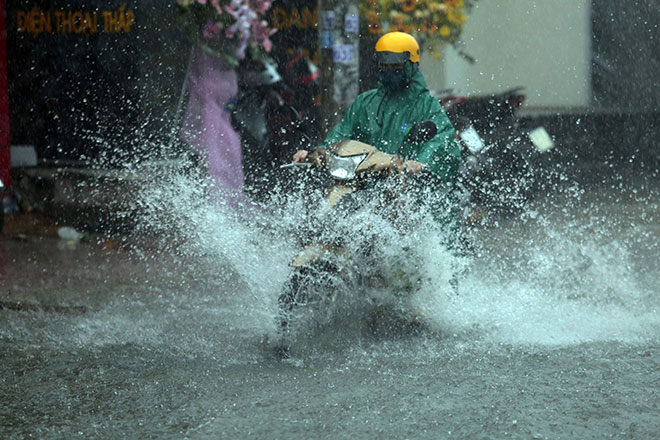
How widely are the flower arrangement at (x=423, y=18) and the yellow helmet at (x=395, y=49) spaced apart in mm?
5472

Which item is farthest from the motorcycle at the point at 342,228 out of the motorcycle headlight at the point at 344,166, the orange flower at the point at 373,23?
the orange flower at the point at 373,23

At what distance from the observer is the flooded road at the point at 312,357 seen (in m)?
3.84

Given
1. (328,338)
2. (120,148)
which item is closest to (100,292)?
(328,338)

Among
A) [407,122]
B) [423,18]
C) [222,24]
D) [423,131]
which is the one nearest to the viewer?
[423,131]

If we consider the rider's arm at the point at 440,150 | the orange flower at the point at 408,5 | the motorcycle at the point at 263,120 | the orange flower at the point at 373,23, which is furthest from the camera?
the orange flower at the point at 408,5

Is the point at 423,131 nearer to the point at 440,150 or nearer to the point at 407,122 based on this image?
the point at 440,150

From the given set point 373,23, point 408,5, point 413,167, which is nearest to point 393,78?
point 413,167

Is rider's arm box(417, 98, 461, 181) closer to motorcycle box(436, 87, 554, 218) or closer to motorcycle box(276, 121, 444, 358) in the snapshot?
motorcycle box(276, 121, 444, 358)

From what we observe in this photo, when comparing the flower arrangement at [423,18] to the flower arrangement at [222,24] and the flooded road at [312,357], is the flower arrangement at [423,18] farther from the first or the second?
the flooded road at [312,357]

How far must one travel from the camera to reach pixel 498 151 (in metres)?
9.43

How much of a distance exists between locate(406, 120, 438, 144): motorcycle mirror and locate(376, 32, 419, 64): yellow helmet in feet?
1.67

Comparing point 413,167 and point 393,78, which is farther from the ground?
point 393,78

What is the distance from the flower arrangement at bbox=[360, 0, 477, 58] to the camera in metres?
10.6

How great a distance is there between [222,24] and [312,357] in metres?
5.39
